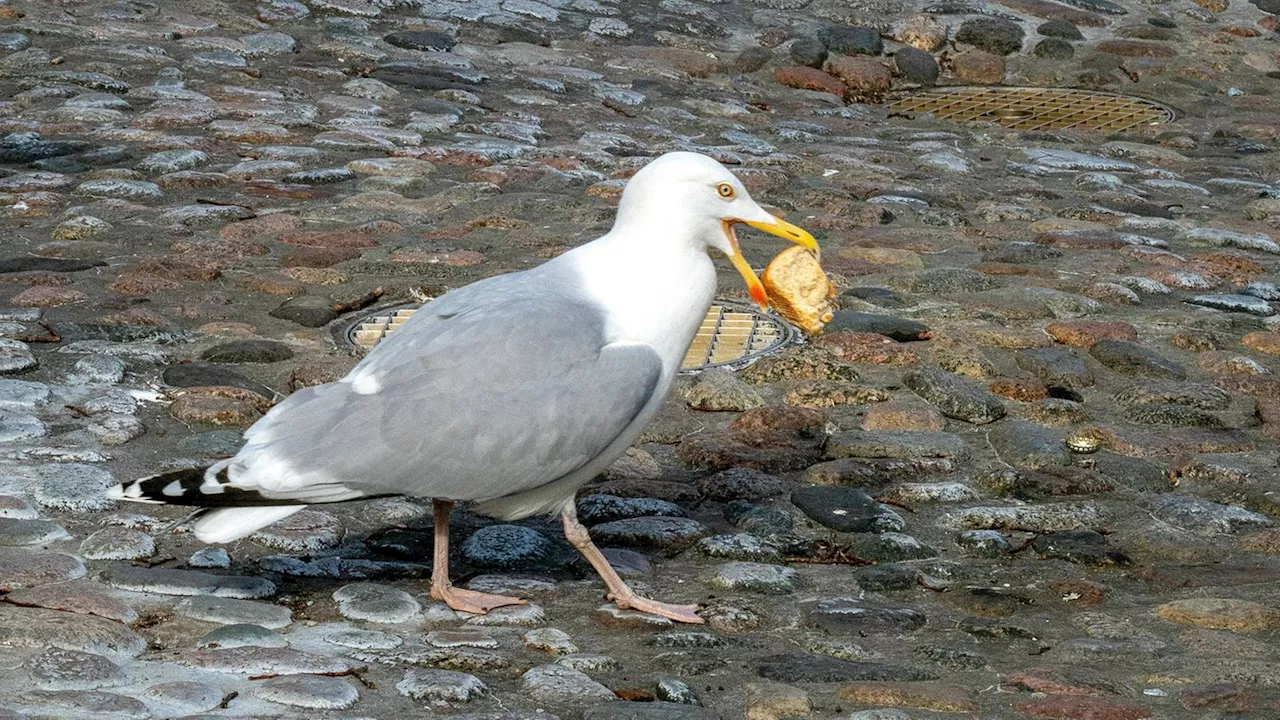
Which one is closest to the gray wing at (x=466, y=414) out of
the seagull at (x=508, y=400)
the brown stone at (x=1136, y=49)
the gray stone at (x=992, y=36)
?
the seagull at (x=508, y=400)

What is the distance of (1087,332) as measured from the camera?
6.08 m

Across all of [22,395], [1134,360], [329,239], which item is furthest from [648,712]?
[329,239]

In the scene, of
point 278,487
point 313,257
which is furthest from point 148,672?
point 313,257

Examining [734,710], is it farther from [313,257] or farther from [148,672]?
[313,257]

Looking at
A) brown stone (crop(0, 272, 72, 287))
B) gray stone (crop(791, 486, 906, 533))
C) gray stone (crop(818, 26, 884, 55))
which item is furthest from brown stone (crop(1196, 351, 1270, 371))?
gray stone (crop(818, 26, 884, 55))

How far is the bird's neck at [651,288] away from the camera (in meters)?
A: 4.13

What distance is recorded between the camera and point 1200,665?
3672 mm

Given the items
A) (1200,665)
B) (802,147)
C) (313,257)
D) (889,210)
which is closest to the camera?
(1200,665)

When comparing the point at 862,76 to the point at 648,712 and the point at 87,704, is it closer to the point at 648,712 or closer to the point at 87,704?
the point at 648,712

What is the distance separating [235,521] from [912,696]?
1.55m

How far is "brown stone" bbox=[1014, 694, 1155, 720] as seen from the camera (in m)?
3.38

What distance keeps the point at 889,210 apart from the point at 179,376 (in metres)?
3.67

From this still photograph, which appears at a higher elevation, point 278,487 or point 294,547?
point 278,487

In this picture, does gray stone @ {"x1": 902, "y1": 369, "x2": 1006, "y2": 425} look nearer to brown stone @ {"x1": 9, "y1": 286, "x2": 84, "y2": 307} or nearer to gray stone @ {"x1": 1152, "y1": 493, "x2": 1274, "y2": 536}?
gray stone @ {"x1": 1152, "y1": 493, "x2": 1274, "y2": 536}
